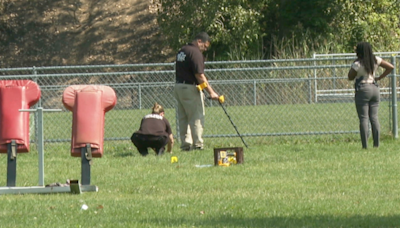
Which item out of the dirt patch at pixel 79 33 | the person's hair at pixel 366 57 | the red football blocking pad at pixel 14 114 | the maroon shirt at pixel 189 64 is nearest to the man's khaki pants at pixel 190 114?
the maroon shirt at pixel 189 64

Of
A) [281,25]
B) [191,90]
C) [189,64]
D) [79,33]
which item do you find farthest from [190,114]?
[79,33]

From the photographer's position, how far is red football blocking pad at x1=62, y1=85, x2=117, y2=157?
961cm

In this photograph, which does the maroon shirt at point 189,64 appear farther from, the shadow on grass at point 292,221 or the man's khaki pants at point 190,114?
the shadow on grass at point 292,221

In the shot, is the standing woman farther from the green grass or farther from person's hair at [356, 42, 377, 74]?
the green grass

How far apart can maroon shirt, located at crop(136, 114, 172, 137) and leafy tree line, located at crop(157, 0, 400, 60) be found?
15737 mm

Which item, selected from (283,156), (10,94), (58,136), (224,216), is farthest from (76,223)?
(58,136)

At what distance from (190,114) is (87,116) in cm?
495

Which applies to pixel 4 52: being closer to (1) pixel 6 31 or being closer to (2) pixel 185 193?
(1) pixel 6 31

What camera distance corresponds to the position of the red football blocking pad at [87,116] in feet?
31.5

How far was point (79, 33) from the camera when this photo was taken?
128 feet

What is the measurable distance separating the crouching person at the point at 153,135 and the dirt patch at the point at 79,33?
23.8m

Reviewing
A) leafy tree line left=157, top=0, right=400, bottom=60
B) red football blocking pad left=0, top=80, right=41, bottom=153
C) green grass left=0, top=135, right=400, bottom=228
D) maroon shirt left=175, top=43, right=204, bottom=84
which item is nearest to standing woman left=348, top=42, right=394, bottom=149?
green grass left=0, top=135, right=400, bottom=228

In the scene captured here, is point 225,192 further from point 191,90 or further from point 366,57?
point 191,90

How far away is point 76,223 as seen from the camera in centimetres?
745
